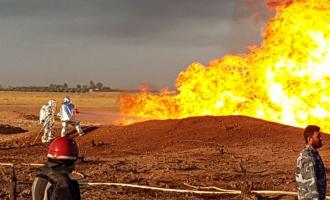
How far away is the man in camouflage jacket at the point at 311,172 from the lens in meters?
7.02

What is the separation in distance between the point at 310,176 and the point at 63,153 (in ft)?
11.8

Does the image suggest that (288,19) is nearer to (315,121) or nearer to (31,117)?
(315,121)

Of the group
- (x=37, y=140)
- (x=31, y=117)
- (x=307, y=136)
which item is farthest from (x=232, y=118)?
(x=31, y=117)

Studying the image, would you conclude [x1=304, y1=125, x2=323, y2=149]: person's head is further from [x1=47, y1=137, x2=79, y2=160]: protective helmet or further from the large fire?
the large fire

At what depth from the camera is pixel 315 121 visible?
24.0m

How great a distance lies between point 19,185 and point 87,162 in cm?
487

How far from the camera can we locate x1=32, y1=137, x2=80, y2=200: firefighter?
4.56m

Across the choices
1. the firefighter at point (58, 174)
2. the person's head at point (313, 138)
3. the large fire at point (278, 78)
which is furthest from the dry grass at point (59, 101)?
the firefighter at point (58, 174)

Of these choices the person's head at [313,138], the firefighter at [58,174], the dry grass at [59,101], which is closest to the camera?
the firefighter at [58,174]

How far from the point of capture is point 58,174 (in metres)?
4.61

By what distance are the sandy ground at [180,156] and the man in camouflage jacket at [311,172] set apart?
5.14 meters

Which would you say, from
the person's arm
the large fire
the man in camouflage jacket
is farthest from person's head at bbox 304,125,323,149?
the large fire

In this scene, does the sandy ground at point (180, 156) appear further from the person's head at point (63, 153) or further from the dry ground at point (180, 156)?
the person's head at point (63, 153)

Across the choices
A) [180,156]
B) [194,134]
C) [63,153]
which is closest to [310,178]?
[63,153]
